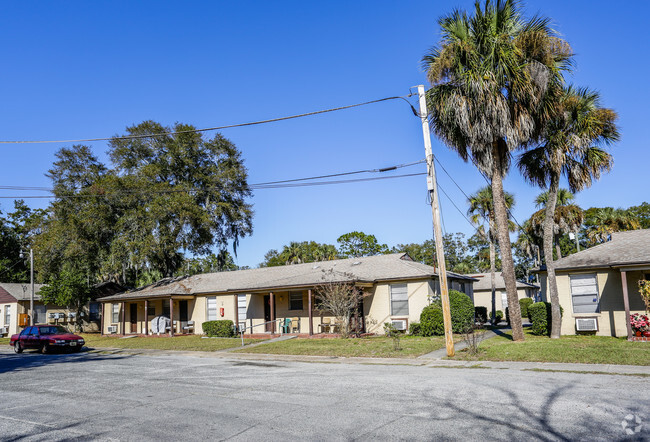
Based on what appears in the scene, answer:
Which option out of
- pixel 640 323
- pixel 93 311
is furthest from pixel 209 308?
pixel 640 323

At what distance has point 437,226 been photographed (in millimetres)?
15992

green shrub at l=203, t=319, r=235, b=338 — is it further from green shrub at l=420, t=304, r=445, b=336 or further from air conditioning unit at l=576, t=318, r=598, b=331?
air conditioning unit at l=576, t=318, r=598, b=331

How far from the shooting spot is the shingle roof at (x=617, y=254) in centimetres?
1872

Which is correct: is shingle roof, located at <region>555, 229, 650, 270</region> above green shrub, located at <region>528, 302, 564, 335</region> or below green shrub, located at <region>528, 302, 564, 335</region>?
above

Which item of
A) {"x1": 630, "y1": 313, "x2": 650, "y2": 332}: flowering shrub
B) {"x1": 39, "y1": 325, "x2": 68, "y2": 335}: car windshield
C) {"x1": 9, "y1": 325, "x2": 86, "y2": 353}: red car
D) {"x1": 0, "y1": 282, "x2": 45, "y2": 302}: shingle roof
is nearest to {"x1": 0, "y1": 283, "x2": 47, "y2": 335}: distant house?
{"x1": 0, "y1": 282, "x2": 45, "y2": 302}: shingle roof

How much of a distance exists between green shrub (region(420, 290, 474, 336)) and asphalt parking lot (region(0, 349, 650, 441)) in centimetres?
973

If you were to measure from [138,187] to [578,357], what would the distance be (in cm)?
3316

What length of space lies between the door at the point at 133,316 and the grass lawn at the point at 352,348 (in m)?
17.6

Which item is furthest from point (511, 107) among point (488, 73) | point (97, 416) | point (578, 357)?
point (97, 416)

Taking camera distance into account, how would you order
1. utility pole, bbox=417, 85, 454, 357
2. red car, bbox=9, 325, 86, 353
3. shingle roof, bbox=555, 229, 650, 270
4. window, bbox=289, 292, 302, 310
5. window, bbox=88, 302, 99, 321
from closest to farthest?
utility pole, bbox=417, 85, 454, 357 < shingle roof, bbox=555, 229, 650, 270 < red car, bbox=9, 325, 86, 353 < window, bbox=289, 292, 302, 310 < window, bbox=88, 302, 99, 321

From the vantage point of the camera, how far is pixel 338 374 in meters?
13.0

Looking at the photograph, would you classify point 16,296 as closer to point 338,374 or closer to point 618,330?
point 338,374

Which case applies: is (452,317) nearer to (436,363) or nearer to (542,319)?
(542,319)

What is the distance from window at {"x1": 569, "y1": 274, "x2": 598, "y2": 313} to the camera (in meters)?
20.3
